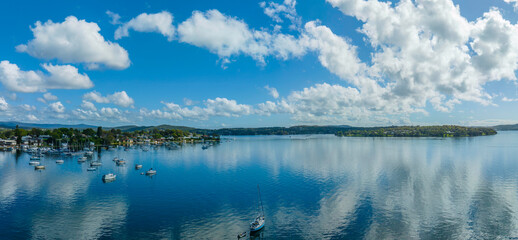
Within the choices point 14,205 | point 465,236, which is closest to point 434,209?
point 465,236

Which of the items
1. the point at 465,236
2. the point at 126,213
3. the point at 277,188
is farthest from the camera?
the point at 277,188

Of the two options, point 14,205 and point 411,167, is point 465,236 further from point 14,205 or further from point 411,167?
point 14,205

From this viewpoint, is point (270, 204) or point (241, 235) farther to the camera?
point (270, 204)

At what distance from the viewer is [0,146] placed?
15712cm

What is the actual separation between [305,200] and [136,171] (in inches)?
2061

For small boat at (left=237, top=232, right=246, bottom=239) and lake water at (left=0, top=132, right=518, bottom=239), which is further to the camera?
lake water at (left=0, top=132, right=518, bottom=239)

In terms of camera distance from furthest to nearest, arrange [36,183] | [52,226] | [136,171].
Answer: [136,171] < [36,183] < [52,226]

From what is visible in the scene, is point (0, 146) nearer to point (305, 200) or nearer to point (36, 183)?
point (36, 183)

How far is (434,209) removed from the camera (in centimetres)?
4069

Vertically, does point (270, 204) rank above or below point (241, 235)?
above

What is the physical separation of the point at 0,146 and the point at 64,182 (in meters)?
143

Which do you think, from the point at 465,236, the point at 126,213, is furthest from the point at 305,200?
the point at 126,213

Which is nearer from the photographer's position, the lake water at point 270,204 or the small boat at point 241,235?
the small boat at point 241,235

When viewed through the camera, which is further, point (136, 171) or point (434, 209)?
point (136, 171)
